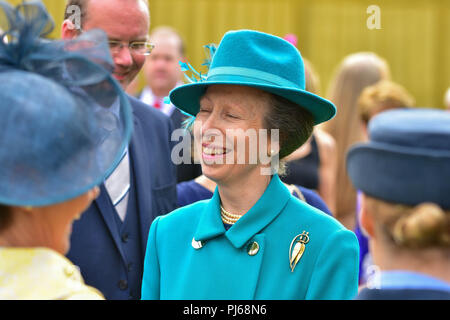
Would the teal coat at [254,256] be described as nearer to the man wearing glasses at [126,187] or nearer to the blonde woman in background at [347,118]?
the man wearing glasses at [126,187]

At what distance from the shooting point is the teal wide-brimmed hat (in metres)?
2.47

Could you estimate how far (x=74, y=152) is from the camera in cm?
174

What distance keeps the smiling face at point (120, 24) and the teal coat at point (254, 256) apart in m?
0.84

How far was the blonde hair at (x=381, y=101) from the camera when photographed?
458 cm

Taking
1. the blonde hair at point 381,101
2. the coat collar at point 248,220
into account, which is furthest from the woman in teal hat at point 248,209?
the blonde hair at point 381,101

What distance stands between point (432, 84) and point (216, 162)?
8.20 m

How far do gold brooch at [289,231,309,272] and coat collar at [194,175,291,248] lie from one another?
0.42 ft

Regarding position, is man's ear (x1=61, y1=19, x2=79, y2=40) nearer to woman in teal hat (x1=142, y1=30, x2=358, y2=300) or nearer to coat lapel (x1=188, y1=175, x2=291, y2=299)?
woman in teal hat (x1=142, y1=30, x2=358, y2=300)

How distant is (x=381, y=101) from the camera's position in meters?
4.61

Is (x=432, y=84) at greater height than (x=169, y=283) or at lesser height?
lesser

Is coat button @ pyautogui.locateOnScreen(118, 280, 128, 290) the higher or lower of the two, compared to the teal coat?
lower

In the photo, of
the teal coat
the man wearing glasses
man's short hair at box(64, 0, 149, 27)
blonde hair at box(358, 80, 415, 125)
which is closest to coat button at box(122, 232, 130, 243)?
the man wearing glasses
